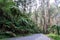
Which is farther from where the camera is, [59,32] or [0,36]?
[59,32]

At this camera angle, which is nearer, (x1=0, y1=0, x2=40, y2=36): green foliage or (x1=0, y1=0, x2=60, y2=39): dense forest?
(x1=0, y1=0, x2=40, y2=36): green foliage

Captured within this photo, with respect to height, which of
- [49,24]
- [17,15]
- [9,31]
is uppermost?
[17,15]

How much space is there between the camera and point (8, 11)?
12.8 m

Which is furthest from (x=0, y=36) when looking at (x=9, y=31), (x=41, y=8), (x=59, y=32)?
(x=41, y=8)

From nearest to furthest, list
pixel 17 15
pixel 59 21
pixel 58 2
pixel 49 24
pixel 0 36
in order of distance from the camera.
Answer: pixel 0 36, pixel 17 15, pixel 49 24, pixel 59 21, pixel 58 2

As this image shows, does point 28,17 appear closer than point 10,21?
No

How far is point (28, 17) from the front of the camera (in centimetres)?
1669

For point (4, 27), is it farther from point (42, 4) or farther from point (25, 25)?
point (42, 4)

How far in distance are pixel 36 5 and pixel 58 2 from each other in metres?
3.41

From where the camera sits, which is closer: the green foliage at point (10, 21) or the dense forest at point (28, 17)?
the green foliage at point (10, 21)

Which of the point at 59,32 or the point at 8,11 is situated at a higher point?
the point at 8,11

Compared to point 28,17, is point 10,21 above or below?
above

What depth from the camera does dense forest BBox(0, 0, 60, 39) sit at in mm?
11742

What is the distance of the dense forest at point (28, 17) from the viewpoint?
1174 cm
